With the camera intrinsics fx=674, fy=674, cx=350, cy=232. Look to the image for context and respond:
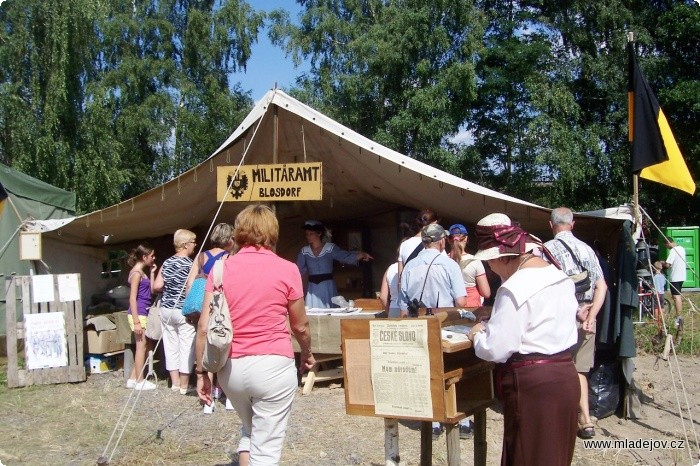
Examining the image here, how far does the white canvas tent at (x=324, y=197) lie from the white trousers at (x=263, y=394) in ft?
8.99

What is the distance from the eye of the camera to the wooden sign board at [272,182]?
549 centimetres

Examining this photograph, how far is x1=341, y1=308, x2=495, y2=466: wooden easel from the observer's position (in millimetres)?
2674

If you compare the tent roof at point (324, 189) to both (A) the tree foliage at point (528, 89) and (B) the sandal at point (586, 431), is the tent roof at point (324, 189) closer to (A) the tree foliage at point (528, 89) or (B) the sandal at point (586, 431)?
(B) the sandal at point (586, 431)

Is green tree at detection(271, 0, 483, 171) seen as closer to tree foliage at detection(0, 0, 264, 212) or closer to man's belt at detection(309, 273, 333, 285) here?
tree foliage at detection(0, 0, 264, 212)

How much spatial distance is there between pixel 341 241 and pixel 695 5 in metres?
12.6

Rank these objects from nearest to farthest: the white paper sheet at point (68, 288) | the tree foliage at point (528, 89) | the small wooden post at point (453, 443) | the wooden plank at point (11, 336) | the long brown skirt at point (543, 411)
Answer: the long brown skirt at point (543, 411), the small wooden post at point (453, 443), the wooden plank at point (11, 336), the white paper sheet at point (68, 288), the tree foliage at point (528, 89)

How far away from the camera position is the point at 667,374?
6.90m

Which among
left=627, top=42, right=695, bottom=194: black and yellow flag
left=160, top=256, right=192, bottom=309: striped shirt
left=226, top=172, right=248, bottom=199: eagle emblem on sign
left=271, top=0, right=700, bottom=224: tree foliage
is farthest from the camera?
left=271, top=0, right=700, bottom=224: tree foliage

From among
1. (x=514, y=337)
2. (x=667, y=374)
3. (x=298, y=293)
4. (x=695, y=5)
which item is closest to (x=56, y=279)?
(x=298, y=293)

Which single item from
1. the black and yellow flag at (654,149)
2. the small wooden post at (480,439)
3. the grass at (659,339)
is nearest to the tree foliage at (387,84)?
the grass at (659,339)

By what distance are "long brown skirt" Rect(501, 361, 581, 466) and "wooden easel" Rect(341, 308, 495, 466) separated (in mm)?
284

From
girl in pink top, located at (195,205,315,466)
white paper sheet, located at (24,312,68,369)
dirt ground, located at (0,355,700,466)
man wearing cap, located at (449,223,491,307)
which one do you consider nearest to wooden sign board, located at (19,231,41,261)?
white paper sheet, located at (24,312,68,369)

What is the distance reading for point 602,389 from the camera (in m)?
5.12

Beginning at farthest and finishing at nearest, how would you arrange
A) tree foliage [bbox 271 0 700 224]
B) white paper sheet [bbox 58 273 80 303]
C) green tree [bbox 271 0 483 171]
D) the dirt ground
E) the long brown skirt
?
green tree [bbox 271 0 483 171] < tree foliage [bbox 271 0 700 224] < white paper sheet [bbox 58 273 80 303] < the dirt ground < the long brown skirt
